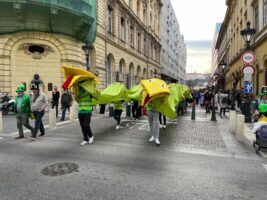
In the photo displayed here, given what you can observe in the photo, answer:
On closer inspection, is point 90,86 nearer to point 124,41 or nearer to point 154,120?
point 154,120

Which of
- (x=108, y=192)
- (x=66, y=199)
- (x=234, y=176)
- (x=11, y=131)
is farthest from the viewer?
(x=11, y=131)

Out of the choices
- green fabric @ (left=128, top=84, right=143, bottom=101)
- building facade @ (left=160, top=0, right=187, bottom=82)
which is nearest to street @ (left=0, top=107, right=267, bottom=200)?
green fabric @ (left=128, top=84, right=143, bottom=101)

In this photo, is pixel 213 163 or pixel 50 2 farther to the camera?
pixel 50 2

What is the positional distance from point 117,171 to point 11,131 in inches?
247

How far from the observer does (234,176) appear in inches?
196

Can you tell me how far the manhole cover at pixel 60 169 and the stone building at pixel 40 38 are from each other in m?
13.9

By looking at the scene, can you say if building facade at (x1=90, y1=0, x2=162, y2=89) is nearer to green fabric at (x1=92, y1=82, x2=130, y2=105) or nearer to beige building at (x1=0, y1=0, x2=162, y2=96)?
beige building at (x1=0, y1=0, x2=162, y2=96)

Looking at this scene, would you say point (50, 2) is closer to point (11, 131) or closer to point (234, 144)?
point (11, 131)

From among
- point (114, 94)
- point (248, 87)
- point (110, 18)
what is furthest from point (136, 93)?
point (110, 18)

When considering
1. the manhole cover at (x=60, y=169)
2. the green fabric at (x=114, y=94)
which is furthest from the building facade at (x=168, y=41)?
the manhole cover at (x=60, y=169)

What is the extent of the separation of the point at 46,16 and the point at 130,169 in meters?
15.1

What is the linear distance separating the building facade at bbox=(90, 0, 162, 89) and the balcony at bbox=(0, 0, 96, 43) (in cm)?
400

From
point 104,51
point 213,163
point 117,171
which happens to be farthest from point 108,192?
point 104,51

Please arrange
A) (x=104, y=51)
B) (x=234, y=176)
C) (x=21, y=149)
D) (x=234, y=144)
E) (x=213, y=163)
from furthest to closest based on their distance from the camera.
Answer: (x=104, y=51) < (x=234, y=144) < (x=21, y=149) < (x=213, y=163) < (x=234, y=176)
